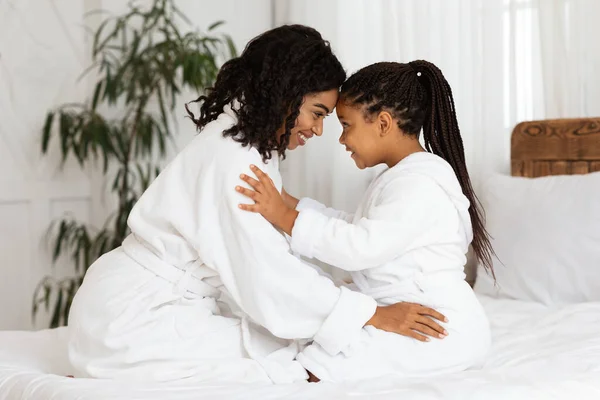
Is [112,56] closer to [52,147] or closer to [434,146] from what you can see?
[52,147]

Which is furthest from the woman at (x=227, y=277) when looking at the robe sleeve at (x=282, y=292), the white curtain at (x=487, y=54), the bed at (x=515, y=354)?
the white curtain at (x=487, y=54)

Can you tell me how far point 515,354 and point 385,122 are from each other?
61cm

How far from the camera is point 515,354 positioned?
6.06ft

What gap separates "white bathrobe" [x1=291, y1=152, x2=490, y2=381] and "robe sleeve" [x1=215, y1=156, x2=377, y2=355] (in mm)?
45

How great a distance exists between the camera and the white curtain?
2.65m

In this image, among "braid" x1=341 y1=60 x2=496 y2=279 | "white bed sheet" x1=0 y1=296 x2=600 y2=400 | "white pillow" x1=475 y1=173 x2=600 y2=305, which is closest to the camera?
"white bed sheet" x1=0 y1=296 x2=600 y2=400

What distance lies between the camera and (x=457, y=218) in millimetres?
1807

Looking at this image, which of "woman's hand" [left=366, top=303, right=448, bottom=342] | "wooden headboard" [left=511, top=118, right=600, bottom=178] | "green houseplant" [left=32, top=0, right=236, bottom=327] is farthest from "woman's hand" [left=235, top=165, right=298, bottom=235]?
"green houseplant" [left=32, top=0, right=236, bottom=327]

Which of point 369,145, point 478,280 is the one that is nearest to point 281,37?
point 369,145

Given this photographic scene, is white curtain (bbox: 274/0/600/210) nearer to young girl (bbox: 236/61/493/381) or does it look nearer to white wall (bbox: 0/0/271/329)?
white wall (bbox: 0/0/271/329)

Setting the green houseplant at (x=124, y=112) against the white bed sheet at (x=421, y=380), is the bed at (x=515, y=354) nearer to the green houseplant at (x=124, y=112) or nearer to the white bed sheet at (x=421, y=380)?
the white bed sheet at (x=421, y=380)

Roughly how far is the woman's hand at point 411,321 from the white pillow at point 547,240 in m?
0.77

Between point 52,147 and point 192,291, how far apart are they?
203cm

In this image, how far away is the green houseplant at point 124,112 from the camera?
3.28m
